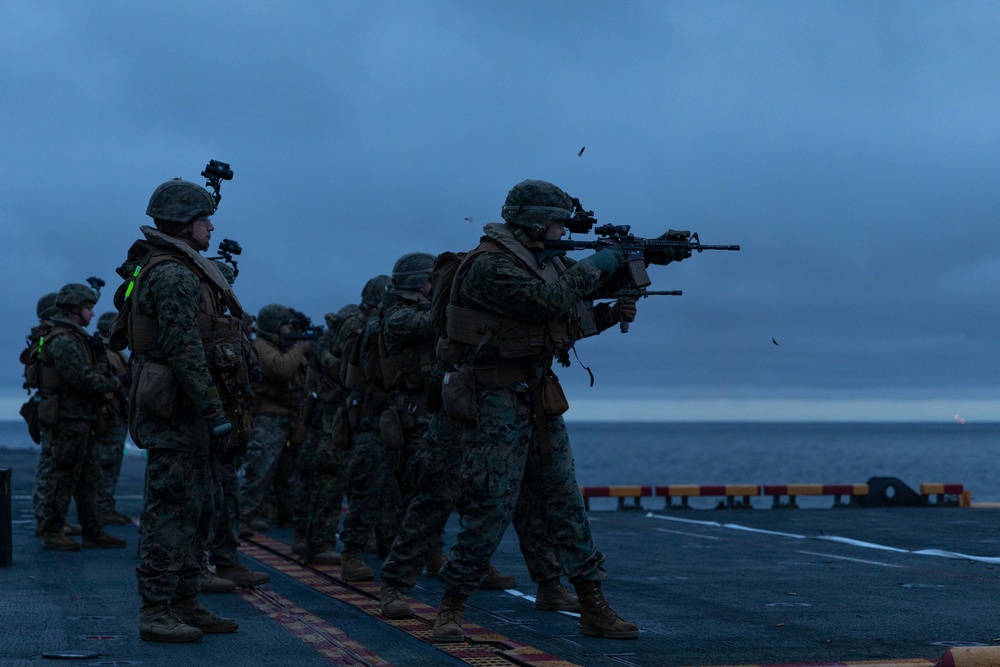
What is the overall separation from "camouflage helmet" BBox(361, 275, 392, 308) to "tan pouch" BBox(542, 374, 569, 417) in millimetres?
3478

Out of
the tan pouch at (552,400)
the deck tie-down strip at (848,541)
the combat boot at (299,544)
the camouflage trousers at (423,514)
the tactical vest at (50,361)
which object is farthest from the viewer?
the tactical vest at (50,361)

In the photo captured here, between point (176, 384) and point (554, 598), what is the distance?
113 inches

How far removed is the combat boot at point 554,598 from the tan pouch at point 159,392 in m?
2.76

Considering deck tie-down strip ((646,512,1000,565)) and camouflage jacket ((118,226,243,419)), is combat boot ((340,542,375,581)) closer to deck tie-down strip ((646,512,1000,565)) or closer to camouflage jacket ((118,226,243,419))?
camouflage jacket ((118,226,243,419))

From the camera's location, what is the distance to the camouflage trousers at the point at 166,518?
6695 millimetres

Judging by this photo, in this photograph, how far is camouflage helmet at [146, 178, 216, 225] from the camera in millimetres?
6922

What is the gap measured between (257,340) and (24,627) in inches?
283

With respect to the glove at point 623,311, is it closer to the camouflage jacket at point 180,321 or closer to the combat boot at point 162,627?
the camouflage jacket at point 180,321

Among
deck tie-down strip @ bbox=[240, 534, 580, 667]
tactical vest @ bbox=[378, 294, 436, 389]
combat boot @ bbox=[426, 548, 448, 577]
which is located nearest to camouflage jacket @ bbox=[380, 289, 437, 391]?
tactical vest @ bbox=[378, 294, 436, 389]

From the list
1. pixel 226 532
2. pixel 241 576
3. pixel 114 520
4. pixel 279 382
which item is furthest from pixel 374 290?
pixel 114 520

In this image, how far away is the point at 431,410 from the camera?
814 centimetres

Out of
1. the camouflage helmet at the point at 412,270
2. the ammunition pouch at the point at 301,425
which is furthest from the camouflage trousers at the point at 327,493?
the ammunition pouch at the point at 301,425

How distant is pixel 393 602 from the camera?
7.45 metres

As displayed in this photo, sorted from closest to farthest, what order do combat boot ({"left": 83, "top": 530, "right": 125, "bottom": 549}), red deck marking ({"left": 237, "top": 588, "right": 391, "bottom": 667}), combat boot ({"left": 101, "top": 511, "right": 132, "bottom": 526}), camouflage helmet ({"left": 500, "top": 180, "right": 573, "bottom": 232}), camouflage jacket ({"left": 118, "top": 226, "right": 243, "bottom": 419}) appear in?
red deck marking ({"left": 237, "top": 588, "right": 391, "bottom": 667})
camouflage jacket ({"left": 118, "top": 226, "right": 243, "bottom": 419})
camouflage helmet ({"left": 500, "top": 180, "right": 573, "bottom": 232})
combat boot ({"left": 83, "top": 530, "right": 125, "bottom": 549})
combat boot ({"left": 101, "top": 511, "right": 132, "bottom": 526})
